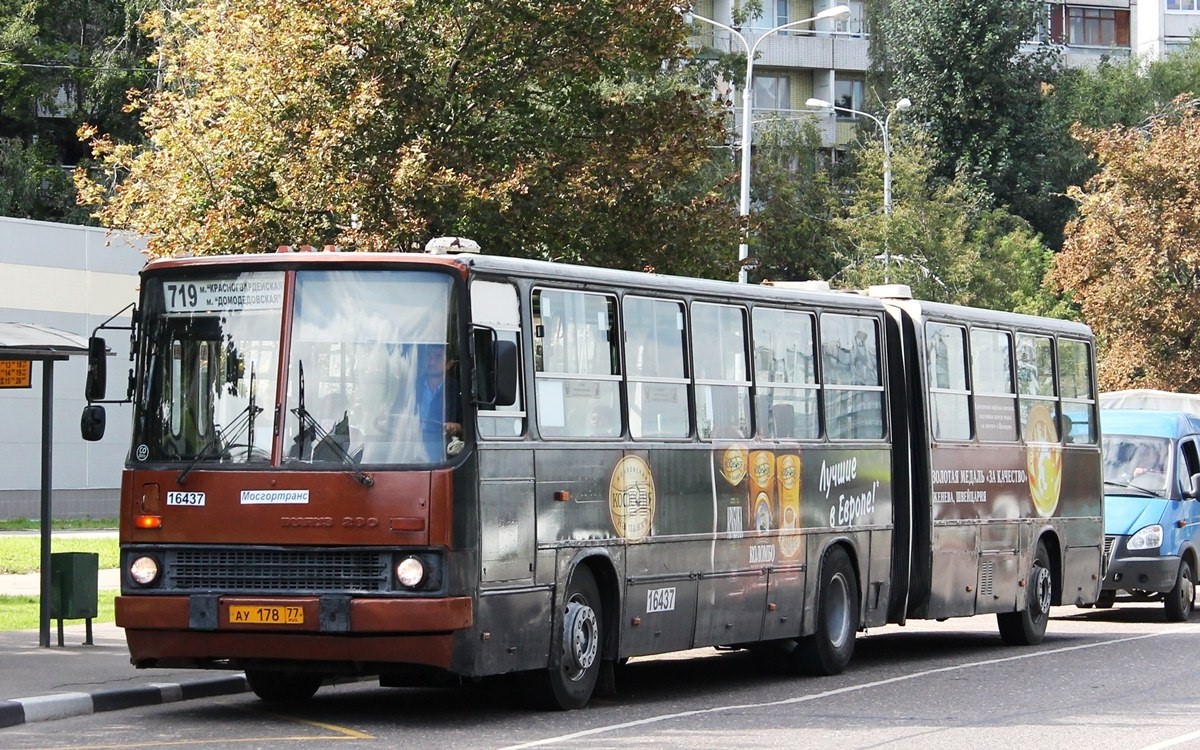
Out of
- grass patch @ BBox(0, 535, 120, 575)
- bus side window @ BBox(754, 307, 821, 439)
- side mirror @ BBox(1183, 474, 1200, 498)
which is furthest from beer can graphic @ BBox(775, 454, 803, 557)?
grass patch @ BBox(0, 535, 120, 575)

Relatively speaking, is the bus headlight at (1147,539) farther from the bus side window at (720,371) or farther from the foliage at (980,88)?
the foliage at (980,88)

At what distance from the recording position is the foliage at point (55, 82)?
57.8 m

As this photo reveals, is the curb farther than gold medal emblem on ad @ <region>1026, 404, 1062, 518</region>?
No

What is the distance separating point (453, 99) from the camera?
20.9 meters

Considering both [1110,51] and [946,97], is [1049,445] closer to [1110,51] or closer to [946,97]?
[946,97]

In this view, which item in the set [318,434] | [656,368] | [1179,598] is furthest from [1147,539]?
[318,434]

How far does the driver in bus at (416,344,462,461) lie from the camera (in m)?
12.7

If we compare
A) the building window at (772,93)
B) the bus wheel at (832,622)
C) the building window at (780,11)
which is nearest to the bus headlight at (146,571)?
the bus wheel at (832,622)

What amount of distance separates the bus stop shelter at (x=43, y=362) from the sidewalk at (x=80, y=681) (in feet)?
1.67

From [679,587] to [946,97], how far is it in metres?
55.4

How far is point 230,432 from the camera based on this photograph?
13.0m

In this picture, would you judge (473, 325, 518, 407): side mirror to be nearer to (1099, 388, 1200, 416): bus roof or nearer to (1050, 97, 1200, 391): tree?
(1099, 388, 1200, 416): bus roof

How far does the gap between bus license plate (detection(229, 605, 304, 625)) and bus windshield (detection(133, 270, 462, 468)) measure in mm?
906

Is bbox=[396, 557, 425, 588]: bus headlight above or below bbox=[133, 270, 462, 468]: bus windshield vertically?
below
